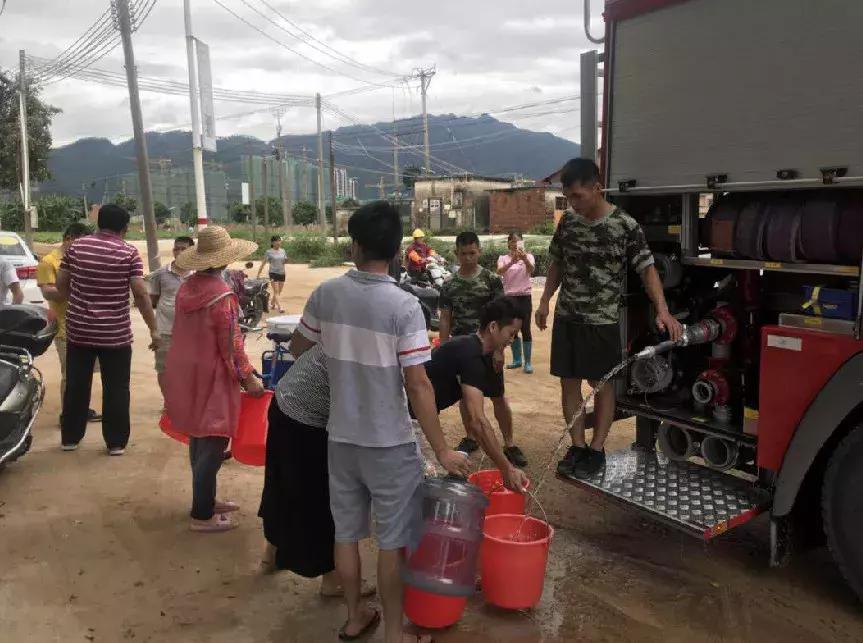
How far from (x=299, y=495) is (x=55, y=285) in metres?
4.03

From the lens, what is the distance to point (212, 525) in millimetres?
4418

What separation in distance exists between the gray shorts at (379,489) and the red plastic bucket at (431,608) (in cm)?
38

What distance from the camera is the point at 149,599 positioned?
3641mm

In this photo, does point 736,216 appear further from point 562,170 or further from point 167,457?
point 167,457

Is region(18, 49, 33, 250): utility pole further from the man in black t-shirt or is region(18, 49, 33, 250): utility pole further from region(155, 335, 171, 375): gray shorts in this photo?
the man in black t-shirt

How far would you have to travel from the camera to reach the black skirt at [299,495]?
3.28 metres

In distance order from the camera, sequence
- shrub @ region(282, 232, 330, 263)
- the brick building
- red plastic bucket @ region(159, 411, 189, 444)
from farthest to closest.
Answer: the brick building
shrub @ region(282, 232, 330, 263)
red plastic bucket @ region(159, 411, 189, 444)

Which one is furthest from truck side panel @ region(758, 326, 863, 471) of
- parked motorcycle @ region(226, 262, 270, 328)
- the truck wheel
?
parked motorcycle @ region(226, 262, 270, 328)

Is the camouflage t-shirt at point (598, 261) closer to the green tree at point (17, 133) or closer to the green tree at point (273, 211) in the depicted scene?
the green tree at point (17, 133)

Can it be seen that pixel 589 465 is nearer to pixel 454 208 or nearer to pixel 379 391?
pixel 379 391

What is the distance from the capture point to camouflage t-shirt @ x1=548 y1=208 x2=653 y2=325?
4199mm

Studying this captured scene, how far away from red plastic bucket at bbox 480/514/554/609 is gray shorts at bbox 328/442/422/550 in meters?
0.53

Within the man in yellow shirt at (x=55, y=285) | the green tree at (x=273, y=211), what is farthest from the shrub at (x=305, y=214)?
the man in yellow shirt at (x=55, y=285)

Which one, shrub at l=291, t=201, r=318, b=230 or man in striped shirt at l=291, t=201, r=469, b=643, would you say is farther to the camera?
shrub at l=291, t=201, r=318, b=230
